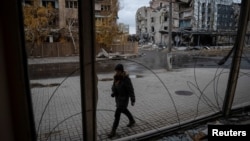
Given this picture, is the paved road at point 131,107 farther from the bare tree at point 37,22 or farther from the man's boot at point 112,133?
the bare tree at point 37,22


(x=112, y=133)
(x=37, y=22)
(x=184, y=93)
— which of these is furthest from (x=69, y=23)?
(x=184, y=93)

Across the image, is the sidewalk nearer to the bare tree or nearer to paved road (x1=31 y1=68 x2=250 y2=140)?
paved road (x1=31 y1=68 x2=250 y2=140)

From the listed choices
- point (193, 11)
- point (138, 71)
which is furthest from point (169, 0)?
point (138, 71)

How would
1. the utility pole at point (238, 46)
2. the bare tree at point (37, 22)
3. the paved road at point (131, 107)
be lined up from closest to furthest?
the bare tree at point (37, 22), the utility pole at point (238, 46), the paved road at point (131, 107)

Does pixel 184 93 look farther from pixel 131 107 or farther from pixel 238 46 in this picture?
pixel 238 46

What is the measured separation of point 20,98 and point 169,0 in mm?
6857

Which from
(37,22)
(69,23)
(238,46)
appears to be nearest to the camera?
(37,22)

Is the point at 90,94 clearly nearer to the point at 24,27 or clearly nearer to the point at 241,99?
the point at 24,27

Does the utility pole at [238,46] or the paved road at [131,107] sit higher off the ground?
the utility pole at [238,46]

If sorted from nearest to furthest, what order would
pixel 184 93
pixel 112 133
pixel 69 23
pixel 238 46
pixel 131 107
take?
1. pixel 69 23
2. pixel 238 46
3. pixel 112 133
4. pixel 131 107
5. pixel 184 93

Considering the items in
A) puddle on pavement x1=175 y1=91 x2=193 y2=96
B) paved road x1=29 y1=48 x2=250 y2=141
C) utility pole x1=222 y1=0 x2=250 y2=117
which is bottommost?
puddle on pavement x1=175 y1=91 x2=193 y2=96

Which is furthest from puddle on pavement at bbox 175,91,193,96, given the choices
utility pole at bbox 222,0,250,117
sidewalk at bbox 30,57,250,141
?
utility pole at bbox 222,0,250,117

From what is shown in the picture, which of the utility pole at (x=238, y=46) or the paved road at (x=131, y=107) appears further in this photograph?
the paved road at (x=131, y=107)

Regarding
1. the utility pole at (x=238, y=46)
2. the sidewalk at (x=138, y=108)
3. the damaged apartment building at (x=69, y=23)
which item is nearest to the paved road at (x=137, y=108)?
the sidewalk at (x=138, y=108)
